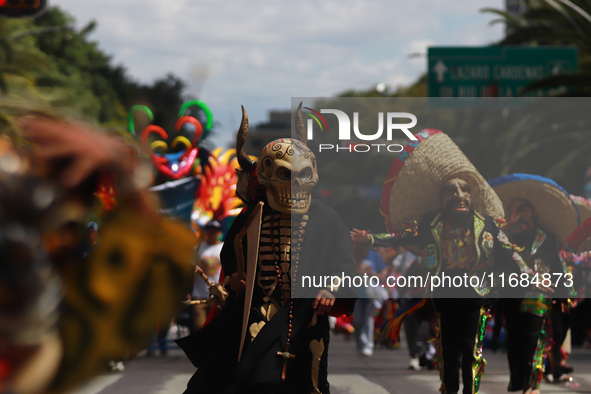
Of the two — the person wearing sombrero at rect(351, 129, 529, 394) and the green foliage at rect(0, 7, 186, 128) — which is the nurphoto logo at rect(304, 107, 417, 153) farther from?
the green foliage at rect(0, 7, 186, 128)

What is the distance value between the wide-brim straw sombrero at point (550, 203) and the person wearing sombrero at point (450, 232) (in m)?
0.81

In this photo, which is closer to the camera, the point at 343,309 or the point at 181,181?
the point at 343,309

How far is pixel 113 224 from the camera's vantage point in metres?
1.29

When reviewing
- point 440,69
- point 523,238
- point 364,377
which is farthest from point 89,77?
point 523,238

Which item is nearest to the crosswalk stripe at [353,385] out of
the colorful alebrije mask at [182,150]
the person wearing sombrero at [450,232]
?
the person wearing sombrero at [450,232]

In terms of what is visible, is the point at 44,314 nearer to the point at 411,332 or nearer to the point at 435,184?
the point at 435,184


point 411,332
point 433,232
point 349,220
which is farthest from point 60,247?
point 411,332

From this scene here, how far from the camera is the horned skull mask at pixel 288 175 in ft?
17.3

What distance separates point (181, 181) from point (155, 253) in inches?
430

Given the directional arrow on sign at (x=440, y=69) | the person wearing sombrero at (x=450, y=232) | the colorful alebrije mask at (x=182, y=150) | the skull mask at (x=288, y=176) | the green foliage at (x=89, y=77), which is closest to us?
the skull mask at (x=288, y=176)

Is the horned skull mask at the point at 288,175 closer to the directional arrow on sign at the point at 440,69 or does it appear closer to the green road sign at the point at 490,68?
the green road sign at the point at 490,68

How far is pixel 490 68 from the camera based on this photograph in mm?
17453

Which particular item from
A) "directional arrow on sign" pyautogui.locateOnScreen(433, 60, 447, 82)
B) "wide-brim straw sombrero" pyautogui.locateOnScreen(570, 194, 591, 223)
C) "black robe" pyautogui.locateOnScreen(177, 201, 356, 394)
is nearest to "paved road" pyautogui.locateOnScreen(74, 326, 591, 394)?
"black robe" pyautogui.locateOnScreen(177, 201, 356, 394)

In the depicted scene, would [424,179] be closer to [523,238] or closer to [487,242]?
[487,242]
